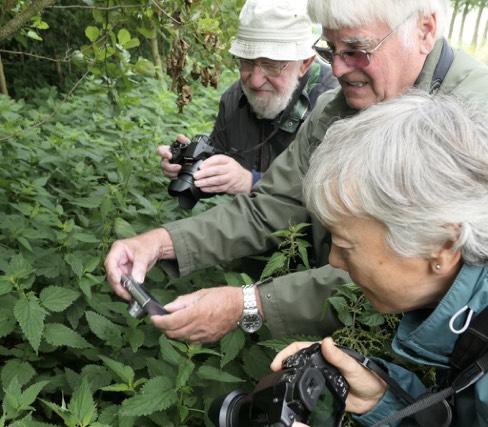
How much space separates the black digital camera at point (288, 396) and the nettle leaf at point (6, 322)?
0.96m

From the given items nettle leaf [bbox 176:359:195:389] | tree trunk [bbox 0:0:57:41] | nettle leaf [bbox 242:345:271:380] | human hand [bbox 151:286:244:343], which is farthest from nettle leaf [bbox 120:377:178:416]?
tree trunk [bbox 0:0:57:41]

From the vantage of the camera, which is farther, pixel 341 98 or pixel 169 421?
pixel 341 98

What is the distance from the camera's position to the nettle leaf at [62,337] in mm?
2236

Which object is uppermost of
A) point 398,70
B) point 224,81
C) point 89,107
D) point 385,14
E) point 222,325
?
point 385,14

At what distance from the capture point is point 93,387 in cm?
227

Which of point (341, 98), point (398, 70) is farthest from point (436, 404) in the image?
point (341, 98)

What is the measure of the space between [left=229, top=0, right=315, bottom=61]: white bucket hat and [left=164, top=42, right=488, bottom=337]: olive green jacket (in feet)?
2.55

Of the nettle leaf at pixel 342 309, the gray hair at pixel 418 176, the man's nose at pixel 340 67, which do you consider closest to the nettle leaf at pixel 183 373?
the nettle leaf at pixel 342 309

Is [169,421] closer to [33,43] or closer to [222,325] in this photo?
[222,325]

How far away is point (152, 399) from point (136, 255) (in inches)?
26.8

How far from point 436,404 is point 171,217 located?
6.92ft

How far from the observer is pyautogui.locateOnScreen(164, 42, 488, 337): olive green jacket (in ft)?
7.47

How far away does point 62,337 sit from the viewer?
226 cm

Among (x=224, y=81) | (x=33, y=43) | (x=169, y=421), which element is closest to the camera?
(x=169, y=421)
